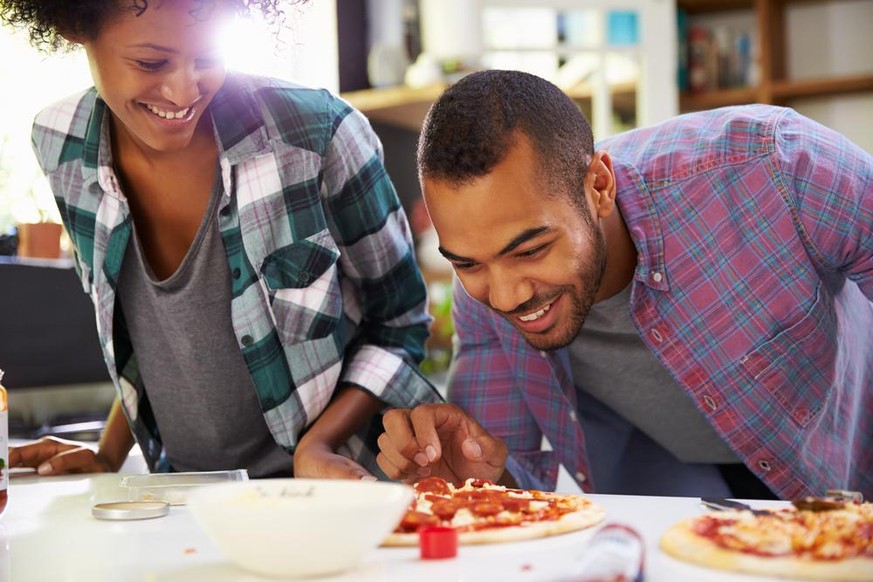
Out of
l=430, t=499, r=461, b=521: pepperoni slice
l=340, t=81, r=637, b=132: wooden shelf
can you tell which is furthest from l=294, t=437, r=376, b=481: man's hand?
l=340, t=81, r=637, b=132: wooden shelf

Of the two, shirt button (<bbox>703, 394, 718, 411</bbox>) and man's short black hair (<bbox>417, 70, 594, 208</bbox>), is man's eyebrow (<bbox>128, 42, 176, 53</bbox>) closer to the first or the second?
man's short black hair (<bbox>417, 70, 594, 208</bbox>)

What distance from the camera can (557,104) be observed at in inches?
55.0

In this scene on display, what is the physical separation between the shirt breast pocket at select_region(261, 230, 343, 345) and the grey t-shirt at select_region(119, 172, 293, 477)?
0.07m

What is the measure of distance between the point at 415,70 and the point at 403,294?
2016mm

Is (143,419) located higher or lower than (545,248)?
lower

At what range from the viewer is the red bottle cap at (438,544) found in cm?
82

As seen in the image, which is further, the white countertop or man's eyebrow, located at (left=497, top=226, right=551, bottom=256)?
man's eyebrow, located at (left=497, top=226, right=551, bottom=256)

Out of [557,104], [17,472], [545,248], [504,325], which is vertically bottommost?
[17,472]

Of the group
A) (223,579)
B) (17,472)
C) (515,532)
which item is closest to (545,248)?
(515,532)

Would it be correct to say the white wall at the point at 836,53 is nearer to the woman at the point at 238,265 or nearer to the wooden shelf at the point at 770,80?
the wooden shelf at the point at 770,80

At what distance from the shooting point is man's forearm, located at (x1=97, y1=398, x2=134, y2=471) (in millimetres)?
1646

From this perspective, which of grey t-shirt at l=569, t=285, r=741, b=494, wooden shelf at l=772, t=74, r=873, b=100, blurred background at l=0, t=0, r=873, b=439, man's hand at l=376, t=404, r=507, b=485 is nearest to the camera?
man's hand at l=376, t=404, r=507, b=485

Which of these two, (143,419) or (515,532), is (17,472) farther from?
(515,532)

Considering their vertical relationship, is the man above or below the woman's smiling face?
below
